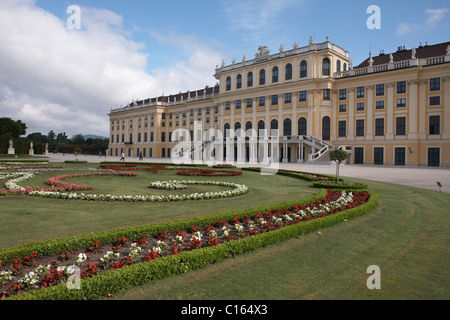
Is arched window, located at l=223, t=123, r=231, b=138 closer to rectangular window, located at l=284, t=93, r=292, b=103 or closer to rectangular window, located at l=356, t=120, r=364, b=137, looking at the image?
rectangular window, located at l=284, t=93, r=292, b=103

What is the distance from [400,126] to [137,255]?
151 feet

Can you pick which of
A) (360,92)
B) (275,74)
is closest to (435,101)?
(360,92)

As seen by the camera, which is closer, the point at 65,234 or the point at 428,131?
the point at 65,234

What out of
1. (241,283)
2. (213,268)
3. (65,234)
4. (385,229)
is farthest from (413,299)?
(65,234)

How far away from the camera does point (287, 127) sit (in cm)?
5272

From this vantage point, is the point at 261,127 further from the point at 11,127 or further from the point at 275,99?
the point at 11,127

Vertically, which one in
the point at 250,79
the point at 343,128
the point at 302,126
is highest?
the point at 250,79

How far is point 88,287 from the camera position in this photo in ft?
13.2

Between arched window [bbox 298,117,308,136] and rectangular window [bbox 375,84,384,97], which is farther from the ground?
rectangular window [bbox 375,84,384,97]

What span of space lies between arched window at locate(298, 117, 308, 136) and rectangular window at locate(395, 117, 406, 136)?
519 inches

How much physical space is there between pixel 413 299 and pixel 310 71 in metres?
49.1

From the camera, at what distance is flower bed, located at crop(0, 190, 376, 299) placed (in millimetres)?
4273

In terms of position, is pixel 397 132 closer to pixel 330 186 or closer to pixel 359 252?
pixel 330 186

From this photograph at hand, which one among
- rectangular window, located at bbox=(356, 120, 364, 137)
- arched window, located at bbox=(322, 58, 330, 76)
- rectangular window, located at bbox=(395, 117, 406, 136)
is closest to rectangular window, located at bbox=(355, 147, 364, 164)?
rectangular window, located at bbox=(356, 120, 364, 137)
